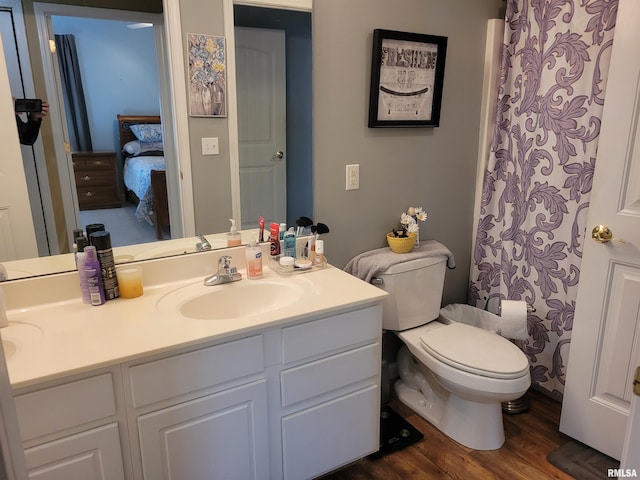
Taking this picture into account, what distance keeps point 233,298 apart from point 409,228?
0.92 meters

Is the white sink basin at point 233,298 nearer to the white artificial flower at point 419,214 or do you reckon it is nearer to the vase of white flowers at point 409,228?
the vase of white flowers at point 409,228

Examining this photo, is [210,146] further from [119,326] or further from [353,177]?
[119,326]

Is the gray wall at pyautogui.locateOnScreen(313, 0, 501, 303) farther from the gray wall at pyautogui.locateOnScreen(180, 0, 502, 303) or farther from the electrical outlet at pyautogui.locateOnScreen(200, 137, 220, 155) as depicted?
the electrical outlet at pyautogui.locateOnScreen(200, 137, 220, 155)

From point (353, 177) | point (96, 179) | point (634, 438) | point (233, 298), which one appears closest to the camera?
point (634, 438)

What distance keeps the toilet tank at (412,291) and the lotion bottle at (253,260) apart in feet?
1.88

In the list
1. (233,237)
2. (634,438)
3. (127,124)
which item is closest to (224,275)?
(233,237)

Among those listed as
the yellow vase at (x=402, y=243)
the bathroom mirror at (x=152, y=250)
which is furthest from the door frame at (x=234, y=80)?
the yellow vase at (x=402, y=243)

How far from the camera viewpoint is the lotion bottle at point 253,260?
69.4 inches

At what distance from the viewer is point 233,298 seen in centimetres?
172

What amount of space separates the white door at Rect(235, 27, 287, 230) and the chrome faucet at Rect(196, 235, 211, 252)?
16 cm

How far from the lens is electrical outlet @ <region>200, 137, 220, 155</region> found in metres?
1.78

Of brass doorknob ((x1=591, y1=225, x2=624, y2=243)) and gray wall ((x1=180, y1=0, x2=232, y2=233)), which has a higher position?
gray wall ((x1=180, y1=0, x2=232, y2=233))

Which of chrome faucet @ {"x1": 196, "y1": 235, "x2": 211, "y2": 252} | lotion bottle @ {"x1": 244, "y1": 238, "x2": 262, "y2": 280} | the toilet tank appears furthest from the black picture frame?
chrome faucet @ {"x1": 196, "y1": 235, "x2": 211, "y2": 252}

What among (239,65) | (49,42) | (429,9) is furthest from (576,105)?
(49,42)
